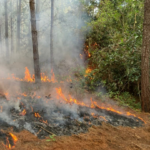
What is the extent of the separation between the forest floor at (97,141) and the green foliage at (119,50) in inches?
134

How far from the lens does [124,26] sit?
10.3 m

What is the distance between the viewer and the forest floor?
379 centimetres

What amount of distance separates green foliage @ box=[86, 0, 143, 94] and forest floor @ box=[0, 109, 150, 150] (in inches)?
134

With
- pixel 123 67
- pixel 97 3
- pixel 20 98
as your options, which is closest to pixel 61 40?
pixel 97 3

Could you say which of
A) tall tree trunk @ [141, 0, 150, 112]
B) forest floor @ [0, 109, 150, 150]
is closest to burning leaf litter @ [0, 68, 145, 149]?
forest floor @ [0, 109, 150, 150]

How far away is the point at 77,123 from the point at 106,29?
8.98 m

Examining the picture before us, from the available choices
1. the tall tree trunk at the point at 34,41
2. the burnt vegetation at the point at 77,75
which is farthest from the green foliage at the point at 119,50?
the tall tree trunk at the point at 34,41

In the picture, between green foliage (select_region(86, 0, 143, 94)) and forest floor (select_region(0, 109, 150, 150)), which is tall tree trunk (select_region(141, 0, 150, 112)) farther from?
forest floor (select_region(0, 109, 150, 150))

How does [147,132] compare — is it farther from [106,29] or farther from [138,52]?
[106,29]

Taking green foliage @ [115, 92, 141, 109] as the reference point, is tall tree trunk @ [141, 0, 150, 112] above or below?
above

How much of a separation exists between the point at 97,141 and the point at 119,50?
565cm

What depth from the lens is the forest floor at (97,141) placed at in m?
3.79

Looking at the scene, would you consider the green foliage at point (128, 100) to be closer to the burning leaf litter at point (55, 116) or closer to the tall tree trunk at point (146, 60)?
the tall tree trunk at point (146, 60)

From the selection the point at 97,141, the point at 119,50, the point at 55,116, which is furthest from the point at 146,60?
the point at 55,116
